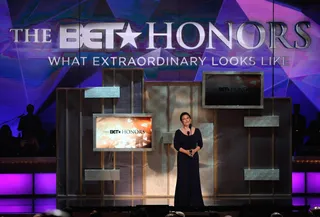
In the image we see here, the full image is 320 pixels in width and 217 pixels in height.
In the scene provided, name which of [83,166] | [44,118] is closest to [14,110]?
[44,118]

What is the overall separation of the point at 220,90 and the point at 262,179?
1.61 meters

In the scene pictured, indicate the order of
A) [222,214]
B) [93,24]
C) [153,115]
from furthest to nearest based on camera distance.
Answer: [93,24]
[153,115]
[222,214]

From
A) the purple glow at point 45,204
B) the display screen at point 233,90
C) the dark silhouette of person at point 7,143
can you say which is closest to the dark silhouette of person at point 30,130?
the dark silhouette of person at point 7,143

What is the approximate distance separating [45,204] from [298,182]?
4.54 meters

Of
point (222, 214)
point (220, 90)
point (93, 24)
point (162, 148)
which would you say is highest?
point (93, 24)

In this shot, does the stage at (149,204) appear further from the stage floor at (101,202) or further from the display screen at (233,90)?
the display screen at (233,90)

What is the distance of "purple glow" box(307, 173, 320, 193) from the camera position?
40.1 ft

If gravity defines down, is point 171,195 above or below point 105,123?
below

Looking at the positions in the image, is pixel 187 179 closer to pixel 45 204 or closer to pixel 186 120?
pixel 186 120

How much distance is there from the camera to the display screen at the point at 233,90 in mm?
11125

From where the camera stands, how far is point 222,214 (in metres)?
9.98

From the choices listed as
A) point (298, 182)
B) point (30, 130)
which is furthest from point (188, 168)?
point (30, 130)

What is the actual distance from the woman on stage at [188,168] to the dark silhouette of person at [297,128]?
10.7 ft

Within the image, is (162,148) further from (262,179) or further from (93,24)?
(93,24)
